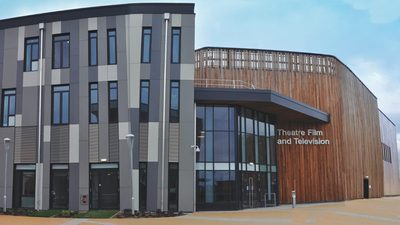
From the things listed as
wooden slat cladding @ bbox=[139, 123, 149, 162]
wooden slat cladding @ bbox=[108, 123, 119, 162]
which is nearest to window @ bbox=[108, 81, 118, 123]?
wooden slat cladding @ bbox=[108, 123, 119, 162]

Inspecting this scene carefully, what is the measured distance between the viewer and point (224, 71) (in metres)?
42.0

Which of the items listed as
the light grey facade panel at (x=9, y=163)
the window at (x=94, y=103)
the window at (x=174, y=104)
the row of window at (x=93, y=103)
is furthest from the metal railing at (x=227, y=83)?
the light grey facade panel at (x=9, y=163)

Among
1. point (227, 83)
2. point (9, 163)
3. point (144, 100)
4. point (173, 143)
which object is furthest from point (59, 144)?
point (227, 83)

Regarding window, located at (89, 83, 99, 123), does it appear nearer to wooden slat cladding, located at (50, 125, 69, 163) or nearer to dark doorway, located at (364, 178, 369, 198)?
wooden slat cladding, located at (50, 125, 69, 163)

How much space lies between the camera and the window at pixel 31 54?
32.1m

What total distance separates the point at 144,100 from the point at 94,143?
4.01 meters

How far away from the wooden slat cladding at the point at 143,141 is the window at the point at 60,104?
506 centimetres

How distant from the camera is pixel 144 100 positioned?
1179 inches

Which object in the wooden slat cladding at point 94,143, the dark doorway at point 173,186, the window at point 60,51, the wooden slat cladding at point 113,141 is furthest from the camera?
the window at point 60,51

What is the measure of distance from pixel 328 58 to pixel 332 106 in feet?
14.2

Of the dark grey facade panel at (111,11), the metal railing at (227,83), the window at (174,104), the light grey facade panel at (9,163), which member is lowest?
the light grey facade panel at (9,163)

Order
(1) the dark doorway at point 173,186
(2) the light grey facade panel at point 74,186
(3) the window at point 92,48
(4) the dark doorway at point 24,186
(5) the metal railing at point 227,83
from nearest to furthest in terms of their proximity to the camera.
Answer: (1) the dark doorway at point 173,186
(2) the light grey facade panel at point 74,186
(3) the window at point 92,48
(4) the dark doorway at point 24,186
(5) the metal railing at point 227,83

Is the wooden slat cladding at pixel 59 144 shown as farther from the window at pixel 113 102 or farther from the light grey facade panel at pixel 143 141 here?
the light grey facade panel at pixel 143 141

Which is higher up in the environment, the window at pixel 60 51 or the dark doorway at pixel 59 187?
the window at pixel 60 51
